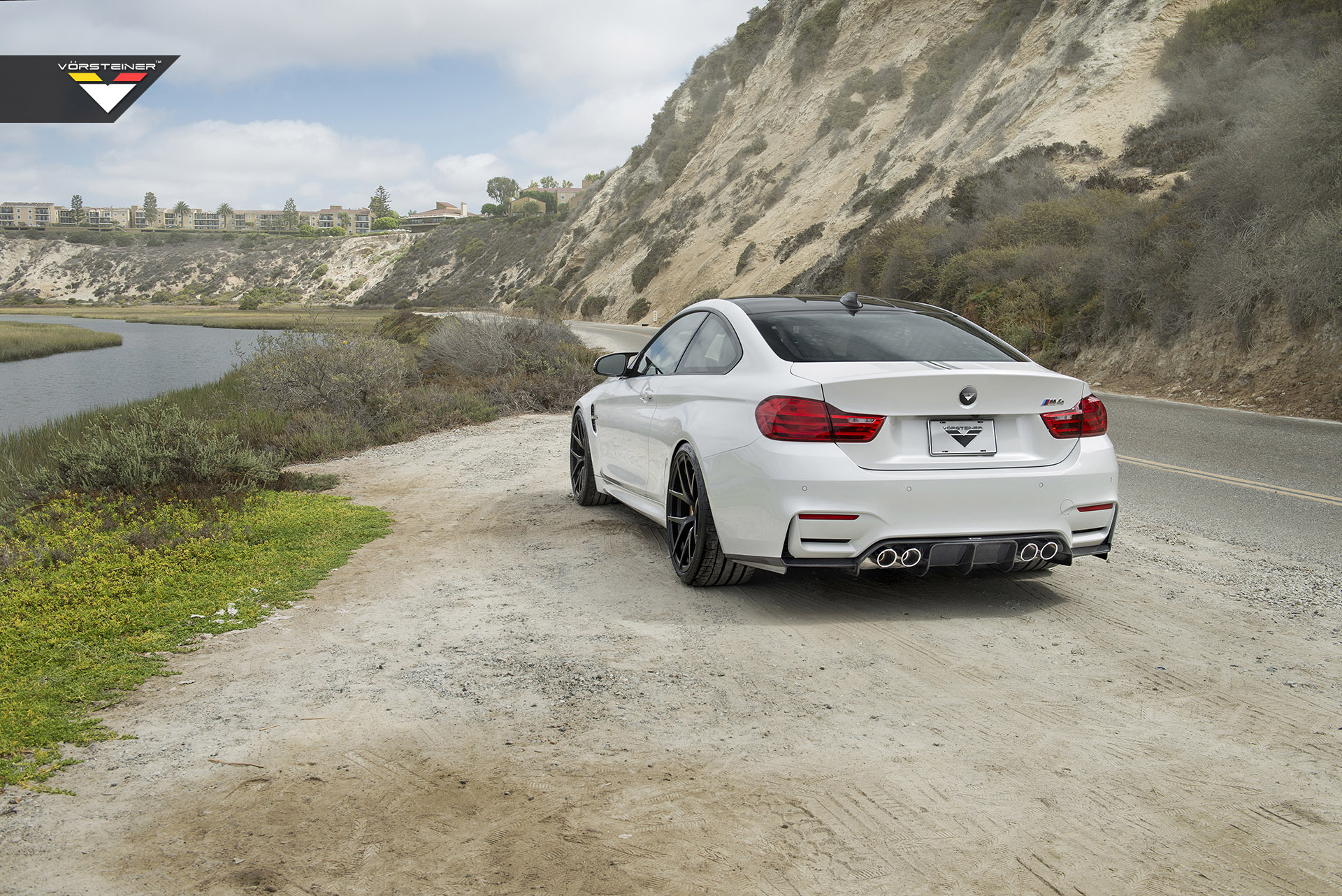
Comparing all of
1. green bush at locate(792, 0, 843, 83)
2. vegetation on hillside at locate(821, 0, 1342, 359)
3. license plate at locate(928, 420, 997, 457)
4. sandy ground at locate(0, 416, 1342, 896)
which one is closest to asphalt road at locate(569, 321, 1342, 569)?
sandy ground at locate(0, 416, 1342, 896)

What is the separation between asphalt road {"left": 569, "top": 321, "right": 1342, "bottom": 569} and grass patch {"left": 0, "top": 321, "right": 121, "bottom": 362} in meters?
37.5

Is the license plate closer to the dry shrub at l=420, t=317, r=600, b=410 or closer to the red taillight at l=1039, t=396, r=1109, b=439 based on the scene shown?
the red taillight at l=1039, t=396, r=1109, b=439

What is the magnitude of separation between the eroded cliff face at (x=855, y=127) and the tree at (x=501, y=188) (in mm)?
122363

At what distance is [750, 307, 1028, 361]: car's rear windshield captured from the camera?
507 centimetres

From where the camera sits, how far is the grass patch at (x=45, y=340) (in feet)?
119

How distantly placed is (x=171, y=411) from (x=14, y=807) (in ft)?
19.3

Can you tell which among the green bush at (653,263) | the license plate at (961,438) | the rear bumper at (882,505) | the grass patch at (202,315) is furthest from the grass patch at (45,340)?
the license plate at (961,438)

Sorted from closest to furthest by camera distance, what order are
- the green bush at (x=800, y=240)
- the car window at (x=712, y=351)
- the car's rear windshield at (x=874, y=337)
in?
the car's rear windshield at (x=874, y=337)
the car window at (x=712, y=351)
the green bush at (x=800, y=240)

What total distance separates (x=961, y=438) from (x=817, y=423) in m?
0.69

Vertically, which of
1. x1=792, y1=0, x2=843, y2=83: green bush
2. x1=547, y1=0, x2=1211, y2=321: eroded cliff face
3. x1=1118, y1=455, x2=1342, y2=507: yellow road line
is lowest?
x1=1118, y1=455, x2=1342, y2=507: yellow road line

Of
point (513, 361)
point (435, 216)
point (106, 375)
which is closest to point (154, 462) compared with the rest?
point (513, 361)

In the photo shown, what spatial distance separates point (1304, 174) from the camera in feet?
50.7

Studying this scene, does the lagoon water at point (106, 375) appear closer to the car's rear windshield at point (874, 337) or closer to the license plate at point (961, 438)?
the car's rear windshield at point (874, 337)

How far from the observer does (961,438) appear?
463 cm
